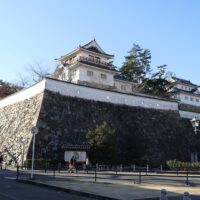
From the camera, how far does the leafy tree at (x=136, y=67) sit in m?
52.2

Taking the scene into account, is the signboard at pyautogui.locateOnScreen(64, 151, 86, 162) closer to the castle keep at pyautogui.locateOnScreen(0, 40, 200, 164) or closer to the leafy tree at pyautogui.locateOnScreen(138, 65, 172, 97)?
the castle keep at pyautogui.locateOnScreen(0, 40, 200, 164)

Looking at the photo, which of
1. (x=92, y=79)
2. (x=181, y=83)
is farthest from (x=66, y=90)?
(x=181, y=83)

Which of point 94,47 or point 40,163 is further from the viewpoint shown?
point 94,47

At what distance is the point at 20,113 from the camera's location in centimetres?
3053

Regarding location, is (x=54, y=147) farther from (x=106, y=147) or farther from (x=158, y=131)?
(x=158, y=131)


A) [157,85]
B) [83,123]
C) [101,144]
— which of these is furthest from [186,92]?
[101,144]

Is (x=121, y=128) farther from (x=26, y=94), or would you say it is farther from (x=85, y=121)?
(x=26, y=94)

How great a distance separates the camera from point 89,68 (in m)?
42.7

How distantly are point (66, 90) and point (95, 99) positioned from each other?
3082mm

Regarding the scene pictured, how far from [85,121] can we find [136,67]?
1008 inches

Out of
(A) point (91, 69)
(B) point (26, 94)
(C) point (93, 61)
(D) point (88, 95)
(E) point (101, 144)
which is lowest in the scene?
(E) point (101, 144)

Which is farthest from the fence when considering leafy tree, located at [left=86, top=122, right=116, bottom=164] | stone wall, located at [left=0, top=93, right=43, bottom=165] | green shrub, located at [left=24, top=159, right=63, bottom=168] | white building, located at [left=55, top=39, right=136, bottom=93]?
white building, located at [left=55, top=39, right=136, bottom=93]

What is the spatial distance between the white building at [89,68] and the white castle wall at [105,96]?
273 inches

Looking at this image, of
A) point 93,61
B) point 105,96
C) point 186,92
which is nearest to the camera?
point 105,96
